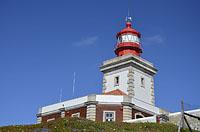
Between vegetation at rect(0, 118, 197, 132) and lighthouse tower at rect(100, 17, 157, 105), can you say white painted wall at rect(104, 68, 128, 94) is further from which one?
vegetation at rect(0, 118, 197, 132)

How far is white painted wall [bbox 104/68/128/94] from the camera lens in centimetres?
3734

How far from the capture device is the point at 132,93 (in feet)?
119

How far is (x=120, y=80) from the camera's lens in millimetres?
37844

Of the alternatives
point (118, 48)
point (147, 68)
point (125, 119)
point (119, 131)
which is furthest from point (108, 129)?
point (118, 48)

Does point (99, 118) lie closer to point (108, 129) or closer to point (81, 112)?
point (81, 112)

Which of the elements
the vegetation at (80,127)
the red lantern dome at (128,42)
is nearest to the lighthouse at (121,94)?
the red lantern dome at (128,42)

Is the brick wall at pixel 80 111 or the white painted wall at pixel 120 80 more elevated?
the white painted wall at pixel 120 80

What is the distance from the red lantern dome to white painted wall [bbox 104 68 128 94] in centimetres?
369

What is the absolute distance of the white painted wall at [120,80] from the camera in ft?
122

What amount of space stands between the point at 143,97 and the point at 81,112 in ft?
23.0

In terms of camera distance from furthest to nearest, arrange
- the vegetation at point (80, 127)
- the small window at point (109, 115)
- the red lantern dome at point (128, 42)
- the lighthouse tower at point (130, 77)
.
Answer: the red lantern dome at point (128, 42) < the lighthouse tower at point (130, 77) < the small window at point (109, 115) < the vegetation at point (80, 127)

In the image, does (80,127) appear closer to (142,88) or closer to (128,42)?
(142,88)

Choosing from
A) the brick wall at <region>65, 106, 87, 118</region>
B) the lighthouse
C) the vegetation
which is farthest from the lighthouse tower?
the vegetation

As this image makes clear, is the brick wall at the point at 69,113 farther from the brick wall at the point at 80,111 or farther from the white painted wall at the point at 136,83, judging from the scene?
the white painted wall at the point at 136,83
